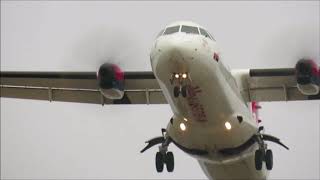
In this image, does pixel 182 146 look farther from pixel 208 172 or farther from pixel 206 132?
pixel 208 172

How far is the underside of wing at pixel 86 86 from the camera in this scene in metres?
14.7

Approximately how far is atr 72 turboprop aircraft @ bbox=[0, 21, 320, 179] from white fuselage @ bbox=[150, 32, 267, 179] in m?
0.02

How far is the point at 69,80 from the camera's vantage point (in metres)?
16.3

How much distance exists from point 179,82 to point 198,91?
2.21ft

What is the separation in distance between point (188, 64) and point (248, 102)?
4.51 metres

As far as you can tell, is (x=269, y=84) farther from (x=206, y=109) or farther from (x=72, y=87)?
(x=72, y=87)

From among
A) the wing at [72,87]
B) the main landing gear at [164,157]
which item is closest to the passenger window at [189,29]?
the wing at [72,87]

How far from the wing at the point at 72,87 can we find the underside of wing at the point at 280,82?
250 cm

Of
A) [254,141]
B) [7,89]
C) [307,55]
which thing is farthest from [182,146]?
[7,89]

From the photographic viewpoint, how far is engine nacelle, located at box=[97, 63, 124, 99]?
14.3m

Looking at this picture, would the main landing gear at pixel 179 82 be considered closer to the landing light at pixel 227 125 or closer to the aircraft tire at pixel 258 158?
the landing light at pixel 227 125

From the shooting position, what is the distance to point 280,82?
51.6 feet

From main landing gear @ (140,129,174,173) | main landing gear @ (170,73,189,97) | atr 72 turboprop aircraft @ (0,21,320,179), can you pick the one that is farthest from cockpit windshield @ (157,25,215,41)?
main landing gear @ (140,129,174,173)

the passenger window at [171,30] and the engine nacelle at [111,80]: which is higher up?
the passenger window at [171,30]
